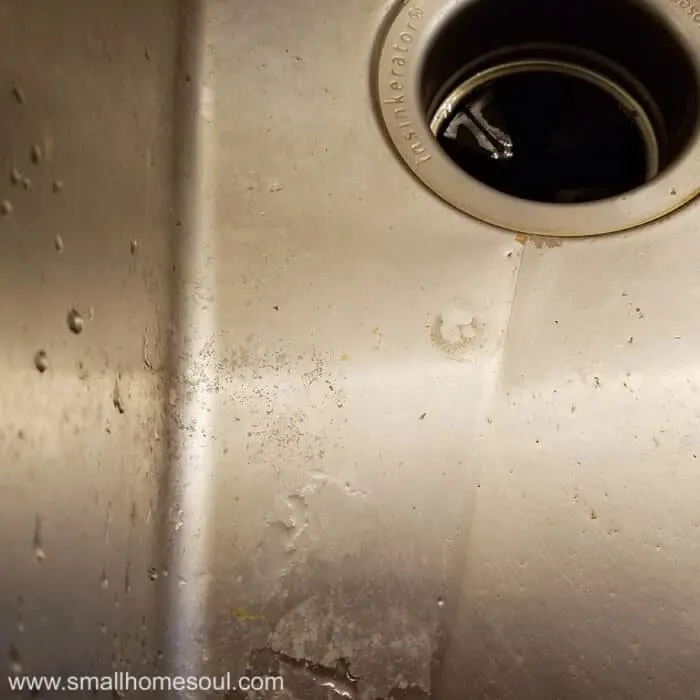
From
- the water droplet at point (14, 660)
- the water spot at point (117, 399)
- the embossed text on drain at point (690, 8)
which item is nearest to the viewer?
the water droplet at point (14, 660)

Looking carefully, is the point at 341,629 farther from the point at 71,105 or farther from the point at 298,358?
the point at 71,105

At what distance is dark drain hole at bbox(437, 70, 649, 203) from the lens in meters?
0.73

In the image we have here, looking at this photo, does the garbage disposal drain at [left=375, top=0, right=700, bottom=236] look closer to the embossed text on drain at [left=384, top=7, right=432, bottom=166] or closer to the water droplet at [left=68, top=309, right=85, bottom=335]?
the embossed text on drain at [left=384, top=7, right=432, bottom=166]

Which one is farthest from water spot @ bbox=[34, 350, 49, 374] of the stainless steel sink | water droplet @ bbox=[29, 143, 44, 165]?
water droplet @ bbox=[29, 143, 44, 165]

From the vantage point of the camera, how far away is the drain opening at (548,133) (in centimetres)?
Result: 73

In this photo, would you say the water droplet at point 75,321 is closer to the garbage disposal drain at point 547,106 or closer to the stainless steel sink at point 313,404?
the stainless steel sink at point 313,404

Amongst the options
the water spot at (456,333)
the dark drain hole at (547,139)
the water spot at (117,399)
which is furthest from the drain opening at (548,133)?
the water spot at (117,399)

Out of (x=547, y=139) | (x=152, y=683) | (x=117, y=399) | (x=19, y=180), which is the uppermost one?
(x=547, y=139)

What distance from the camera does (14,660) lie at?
451 millimetres

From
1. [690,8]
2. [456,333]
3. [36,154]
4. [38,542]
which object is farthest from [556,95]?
[38,542]

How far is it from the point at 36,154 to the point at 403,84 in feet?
0.91

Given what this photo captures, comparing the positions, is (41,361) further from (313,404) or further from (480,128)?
(480,128)

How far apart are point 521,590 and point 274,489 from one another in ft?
0.54

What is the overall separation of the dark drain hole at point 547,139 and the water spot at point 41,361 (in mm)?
372
